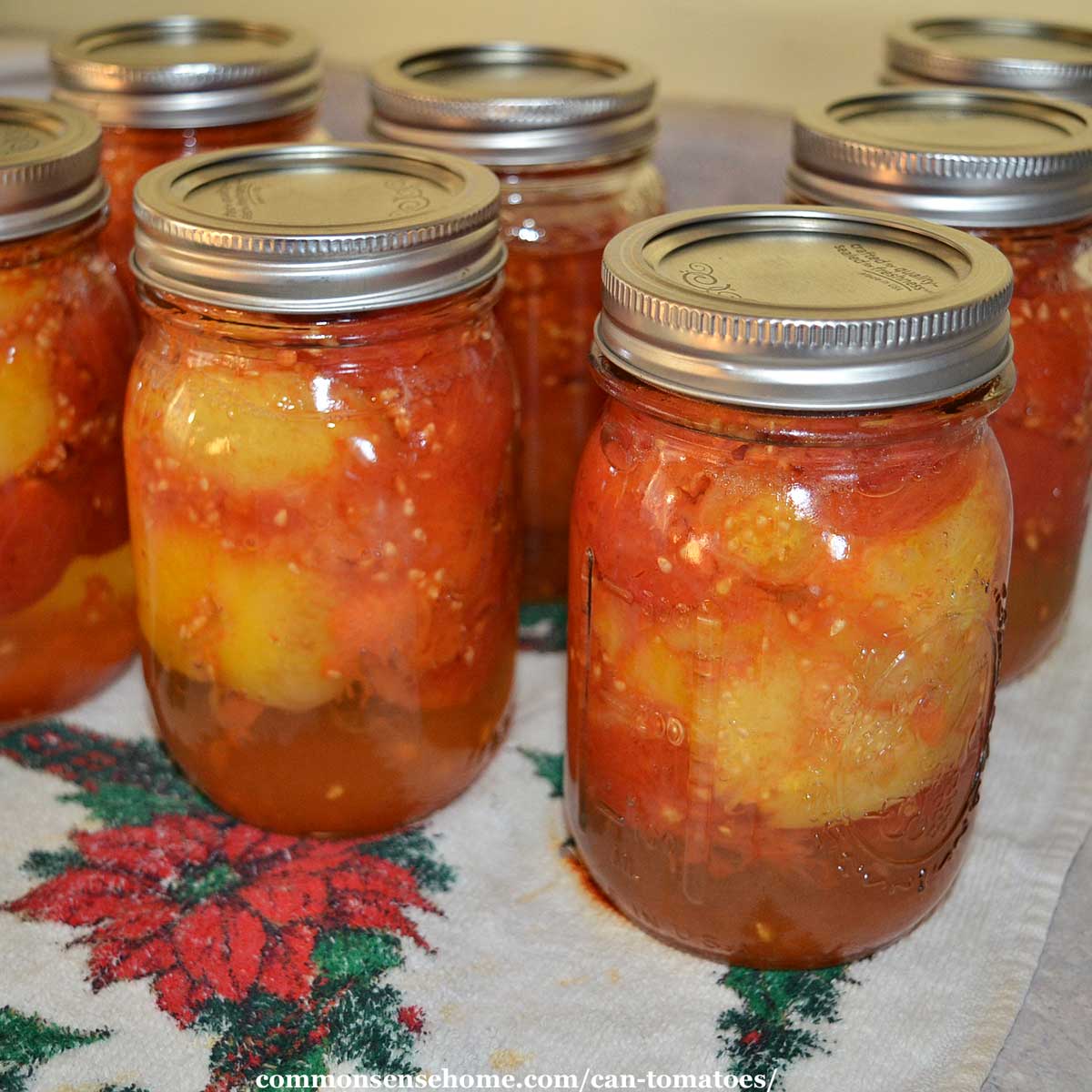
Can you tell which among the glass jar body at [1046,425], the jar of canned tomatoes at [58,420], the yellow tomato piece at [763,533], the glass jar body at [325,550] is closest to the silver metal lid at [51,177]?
the jar of canned tomatoes at [58,420]

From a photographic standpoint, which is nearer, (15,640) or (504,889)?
(504,889)

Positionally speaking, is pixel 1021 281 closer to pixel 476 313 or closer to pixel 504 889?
pixel 476 313

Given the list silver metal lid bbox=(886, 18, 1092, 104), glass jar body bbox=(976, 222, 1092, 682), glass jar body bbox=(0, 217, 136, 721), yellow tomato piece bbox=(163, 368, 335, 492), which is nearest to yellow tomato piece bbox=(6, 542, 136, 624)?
glass jar body bbox=(0, 217, 136, 721)

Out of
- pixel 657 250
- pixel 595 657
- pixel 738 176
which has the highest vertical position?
pixel 657 250

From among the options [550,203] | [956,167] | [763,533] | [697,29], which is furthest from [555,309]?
[697,29]

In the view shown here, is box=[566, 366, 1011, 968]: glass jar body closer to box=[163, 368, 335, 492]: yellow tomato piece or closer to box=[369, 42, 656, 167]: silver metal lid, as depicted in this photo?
box=[163, 368, 335, 492]: yellow tomato piece

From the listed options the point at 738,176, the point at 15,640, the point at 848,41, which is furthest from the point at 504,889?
the point at 848,41

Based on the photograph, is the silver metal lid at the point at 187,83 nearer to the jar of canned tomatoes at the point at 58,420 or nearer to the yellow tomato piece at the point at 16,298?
the jar of canned tomatoes at the point at 58,420
